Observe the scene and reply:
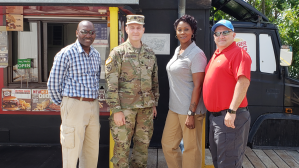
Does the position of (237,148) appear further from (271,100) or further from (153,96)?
(271,100)

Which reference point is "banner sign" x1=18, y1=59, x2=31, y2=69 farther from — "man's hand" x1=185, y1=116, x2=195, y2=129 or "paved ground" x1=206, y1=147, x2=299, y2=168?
"paved ground" x1=206, y1=147, x2=299, y2=168

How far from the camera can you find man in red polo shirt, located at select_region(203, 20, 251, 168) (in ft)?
8.11

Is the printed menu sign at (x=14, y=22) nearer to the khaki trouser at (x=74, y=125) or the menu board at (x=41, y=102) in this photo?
the menu board at (x=41, y=102)

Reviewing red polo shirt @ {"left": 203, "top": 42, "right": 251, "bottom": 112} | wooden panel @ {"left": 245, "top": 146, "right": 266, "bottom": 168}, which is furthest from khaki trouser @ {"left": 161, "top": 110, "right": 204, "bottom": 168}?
wooden panel @ {"left": 245, "top": 146, "right": 266, "bottom": 168}

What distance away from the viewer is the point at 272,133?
14.0ft

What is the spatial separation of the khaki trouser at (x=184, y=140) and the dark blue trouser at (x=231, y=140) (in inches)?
12.9

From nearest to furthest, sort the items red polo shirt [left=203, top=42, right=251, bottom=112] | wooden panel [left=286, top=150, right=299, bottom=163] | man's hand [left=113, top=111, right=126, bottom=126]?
red polo shirt [left=203, top=42, right=251, bottom=112]
man's hand [left=113, top=111, right=126, bottom=126]
wooden panel [left=286, top=150, right=299, bottom=163]

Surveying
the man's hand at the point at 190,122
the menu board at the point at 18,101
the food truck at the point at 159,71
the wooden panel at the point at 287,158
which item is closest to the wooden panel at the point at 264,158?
the food truck at the point at 159,71

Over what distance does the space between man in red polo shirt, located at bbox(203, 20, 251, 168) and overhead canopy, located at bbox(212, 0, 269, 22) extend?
209 cm

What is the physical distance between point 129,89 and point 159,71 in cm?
141

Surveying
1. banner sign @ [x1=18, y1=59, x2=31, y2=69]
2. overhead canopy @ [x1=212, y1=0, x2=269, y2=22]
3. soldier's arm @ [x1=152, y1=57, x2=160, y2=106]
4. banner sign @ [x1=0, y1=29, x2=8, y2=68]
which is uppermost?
overhead canopy @ [x1=212, y1=0, x2=269, y2=22]

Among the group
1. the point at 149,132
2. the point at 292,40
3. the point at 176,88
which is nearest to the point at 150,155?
the point at 149,132

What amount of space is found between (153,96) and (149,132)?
0.42 metres

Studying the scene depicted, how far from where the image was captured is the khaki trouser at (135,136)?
294 cm
